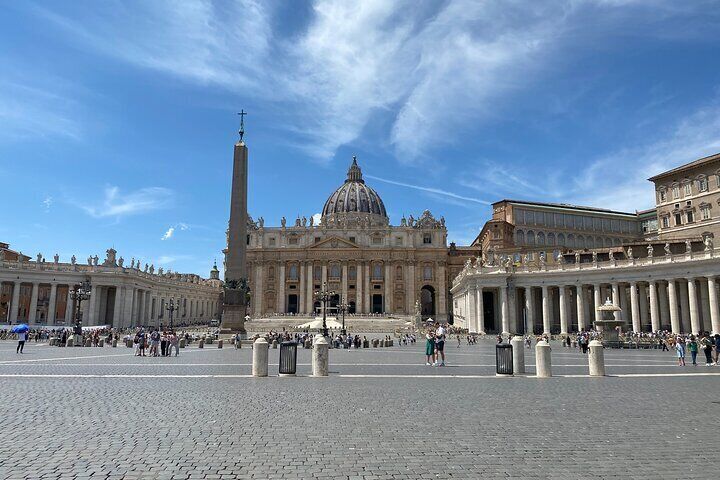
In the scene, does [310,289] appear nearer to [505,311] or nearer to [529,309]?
[505,311]

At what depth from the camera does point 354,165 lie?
122562mm

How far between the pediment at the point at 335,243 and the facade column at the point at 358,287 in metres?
3.49

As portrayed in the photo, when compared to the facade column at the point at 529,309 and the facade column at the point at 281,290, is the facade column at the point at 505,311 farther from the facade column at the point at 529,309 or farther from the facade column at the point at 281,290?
the facade column at the point at 281,290

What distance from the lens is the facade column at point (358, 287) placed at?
87000 mm

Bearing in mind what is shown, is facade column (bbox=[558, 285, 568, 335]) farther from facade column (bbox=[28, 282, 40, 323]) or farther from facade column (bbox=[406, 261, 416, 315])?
facade column (bbox=[28, 282, 40, 323])

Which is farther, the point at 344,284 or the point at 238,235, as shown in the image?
the point at 344,284

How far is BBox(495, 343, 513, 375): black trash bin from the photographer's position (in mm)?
15320

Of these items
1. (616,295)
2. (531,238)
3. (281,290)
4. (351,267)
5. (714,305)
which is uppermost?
(531,238)

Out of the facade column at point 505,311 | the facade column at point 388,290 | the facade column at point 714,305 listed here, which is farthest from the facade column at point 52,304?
the facade column at point 714,305

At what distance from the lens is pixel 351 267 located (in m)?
89.1

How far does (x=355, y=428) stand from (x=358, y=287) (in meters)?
80.2

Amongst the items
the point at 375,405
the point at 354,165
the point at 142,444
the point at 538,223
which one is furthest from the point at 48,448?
the point at 354,165

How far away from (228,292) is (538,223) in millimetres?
54817

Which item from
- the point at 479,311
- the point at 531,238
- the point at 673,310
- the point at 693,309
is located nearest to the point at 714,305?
the point at 693,309
